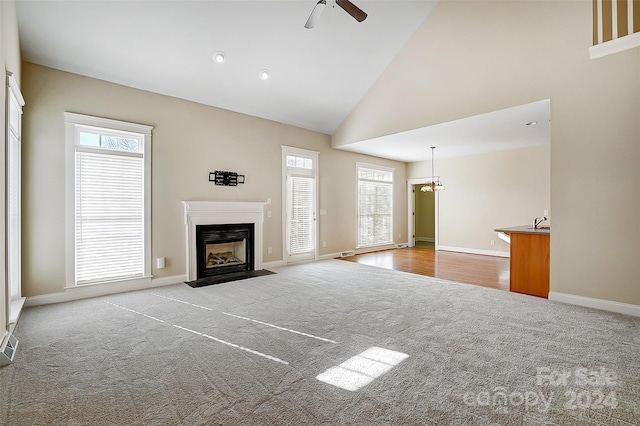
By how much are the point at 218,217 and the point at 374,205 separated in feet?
15.4

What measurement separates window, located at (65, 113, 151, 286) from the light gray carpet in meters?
0.59

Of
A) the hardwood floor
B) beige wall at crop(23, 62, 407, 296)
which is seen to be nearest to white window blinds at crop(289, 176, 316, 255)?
beige wall at crop(23, 62, 407, 296)

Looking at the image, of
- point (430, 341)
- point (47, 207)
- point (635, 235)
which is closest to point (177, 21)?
point (47, 207)

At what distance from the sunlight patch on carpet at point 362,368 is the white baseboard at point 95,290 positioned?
365cm

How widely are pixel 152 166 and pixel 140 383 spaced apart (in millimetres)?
3505

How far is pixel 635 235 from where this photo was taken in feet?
11.5

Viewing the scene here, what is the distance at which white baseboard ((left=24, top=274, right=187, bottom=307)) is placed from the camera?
395cm

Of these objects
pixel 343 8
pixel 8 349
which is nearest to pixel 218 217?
pixel 8 349

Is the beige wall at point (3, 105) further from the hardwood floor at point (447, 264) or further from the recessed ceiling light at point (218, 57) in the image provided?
the hardwood floor at point (447, 264)

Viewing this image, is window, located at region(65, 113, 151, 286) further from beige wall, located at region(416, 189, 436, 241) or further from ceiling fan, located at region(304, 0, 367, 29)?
beige wall, located at region(416, 189, 436, 241)

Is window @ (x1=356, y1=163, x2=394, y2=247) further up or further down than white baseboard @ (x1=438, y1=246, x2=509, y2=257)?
further up

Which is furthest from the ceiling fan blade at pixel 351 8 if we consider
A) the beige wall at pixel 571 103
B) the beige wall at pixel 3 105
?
the beige wall at pixel 3 105

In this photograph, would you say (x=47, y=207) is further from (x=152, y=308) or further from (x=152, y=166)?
(x=152, y=308)

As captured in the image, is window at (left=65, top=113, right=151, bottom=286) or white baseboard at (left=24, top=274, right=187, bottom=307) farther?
window at (left=65, top=113, right=151, bottom=286)
